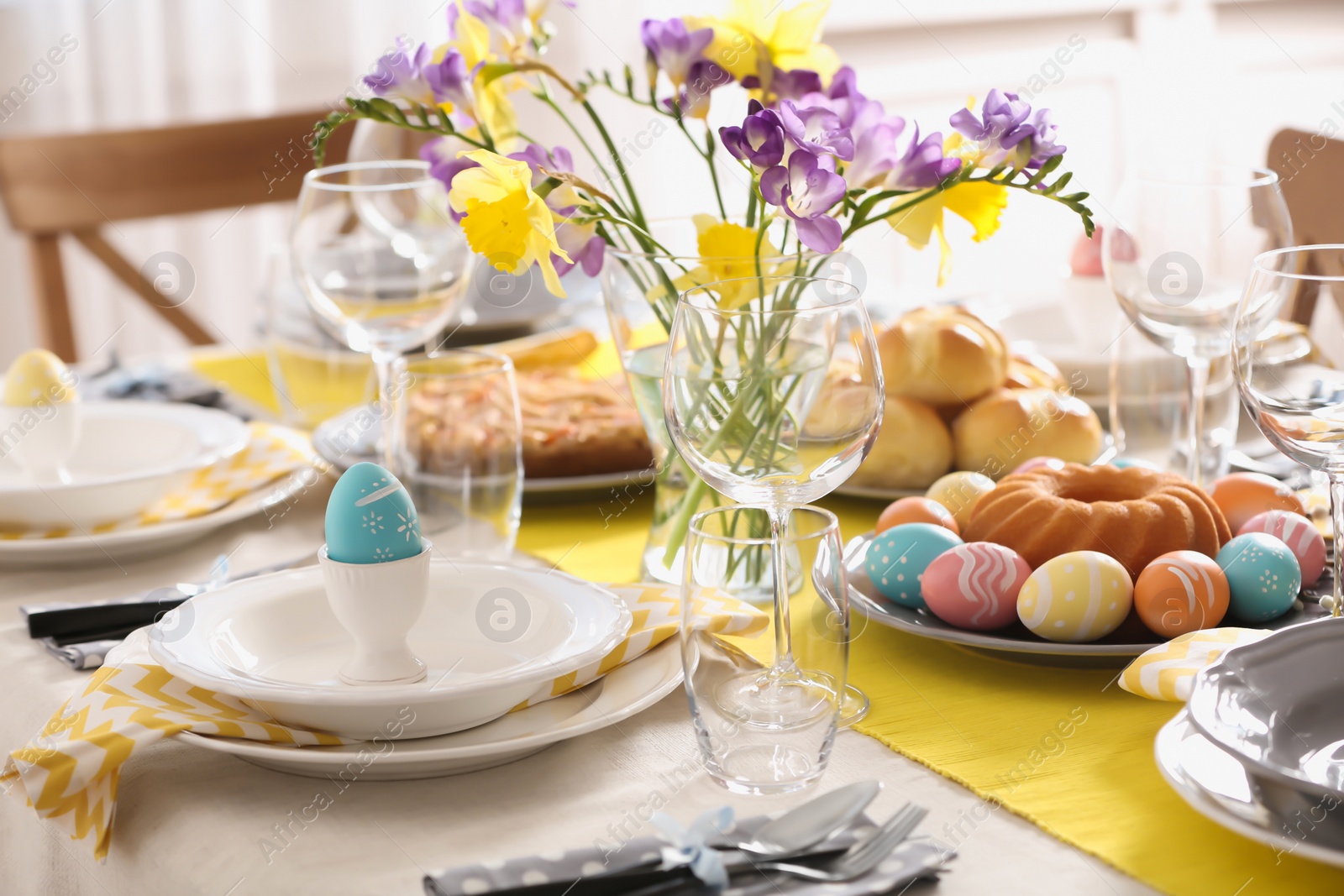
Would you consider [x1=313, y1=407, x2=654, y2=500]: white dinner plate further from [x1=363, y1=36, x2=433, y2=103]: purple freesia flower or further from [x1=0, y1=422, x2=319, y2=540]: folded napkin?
[x1=363, y1=36, x2=433, y2=103]: purple freesia flower

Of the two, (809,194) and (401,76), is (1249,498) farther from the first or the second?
(401,76)

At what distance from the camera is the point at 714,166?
0.85 meters

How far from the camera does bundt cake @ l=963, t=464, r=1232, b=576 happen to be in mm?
777

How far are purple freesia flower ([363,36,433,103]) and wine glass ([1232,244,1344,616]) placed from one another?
52cm

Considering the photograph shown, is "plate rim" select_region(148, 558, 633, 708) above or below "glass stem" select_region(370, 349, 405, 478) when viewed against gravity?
below

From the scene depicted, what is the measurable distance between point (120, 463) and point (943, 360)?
2.32 ft

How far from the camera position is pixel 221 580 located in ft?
3.03

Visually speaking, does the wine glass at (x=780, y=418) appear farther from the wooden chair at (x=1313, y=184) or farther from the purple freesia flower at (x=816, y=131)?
the wooden chair at (x=1313, y=184)

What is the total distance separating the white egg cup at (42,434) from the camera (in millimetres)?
1049

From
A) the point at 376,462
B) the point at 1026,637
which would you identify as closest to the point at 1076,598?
the point at 1026,637

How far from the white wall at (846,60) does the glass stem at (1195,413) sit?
560mm

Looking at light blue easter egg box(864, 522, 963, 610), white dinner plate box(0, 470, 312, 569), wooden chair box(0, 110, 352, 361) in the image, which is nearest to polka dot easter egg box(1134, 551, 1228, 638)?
light blue easter egg box(864, 522, 963, 610)

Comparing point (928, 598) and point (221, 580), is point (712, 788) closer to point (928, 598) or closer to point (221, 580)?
point (928, 598)

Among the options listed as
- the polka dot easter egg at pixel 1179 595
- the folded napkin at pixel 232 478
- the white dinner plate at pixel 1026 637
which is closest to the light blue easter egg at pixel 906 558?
the white dinner plate at pixel 1026 637
